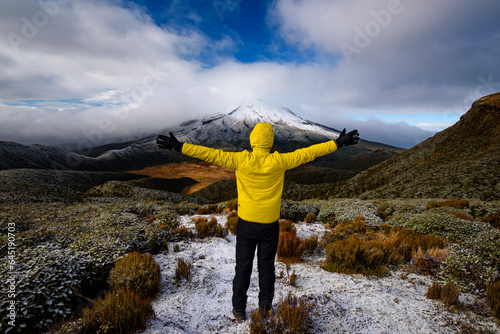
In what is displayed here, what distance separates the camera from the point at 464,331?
2.64m

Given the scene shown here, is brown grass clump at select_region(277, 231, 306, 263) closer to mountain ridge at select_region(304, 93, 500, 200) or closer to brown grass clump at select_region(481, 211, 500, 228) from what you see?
brown grass clump at select_region(481, 211, 500, 228)

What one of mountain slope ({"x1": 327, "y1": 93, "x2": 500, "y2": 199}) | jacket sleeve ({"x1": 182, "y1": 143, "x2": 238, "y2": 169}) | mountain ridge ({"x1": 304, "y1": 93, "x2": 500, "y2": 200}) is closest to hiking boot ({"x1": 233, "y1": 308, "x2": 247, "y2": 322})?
jacket sleeve ({"x1": 182, "y1": 143, "x2": 238, "y2": 169})

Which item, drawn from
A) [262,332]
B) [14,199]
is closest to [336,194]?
[262,332]

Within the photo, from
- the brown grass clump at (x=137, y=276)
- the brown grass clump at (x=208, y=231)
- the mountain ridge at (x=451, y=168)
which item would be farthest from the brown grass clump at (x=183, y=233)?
the mountain ridge at (x=451, y=168)

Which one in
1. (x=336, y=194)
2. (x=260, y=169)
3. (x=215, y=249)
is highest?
(x=260, y=169)

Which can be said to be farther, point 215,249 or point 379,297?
point 215,249

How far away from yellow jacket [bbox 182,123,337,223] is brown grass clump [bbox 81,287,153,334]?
1.82 meters

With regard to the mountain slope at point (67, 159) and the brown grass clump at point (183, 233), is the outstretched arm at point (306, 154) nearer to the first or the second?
the brown grass clump at point (183, 233)

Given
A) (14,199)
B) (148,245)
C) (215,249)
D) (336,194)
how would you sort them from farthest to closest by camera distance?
(336,194), (14,199), (215,249), (148,245)

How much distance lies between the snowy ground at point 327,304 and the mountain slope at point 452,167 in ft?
71.0

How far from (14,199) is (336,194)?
143 ft

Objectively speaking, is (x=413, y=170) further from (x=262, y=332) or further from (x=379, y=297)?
(x=262, y=332)

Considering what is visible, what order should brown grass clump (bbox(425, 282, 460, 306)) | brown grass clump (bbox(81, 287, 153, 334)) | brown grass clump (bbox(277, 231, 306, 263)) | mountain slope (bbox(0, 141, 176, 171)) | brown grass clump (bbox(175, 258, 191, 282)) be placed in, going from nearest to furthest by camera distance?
1. brown grass clump (bbox(81, 287, 153, 334))
2. brown grass clump (bbox(425, 282, 460, 306))
3. brown grass clump (bbox(175, 258, 191, 282))
4. brown grass clump (bbox(277, 231, 306, 263))
5. mountain slope (bbox(0, 141, 176, 171))

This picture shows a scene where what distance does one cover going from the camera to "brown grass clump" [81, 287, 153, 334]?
243 centimetres
